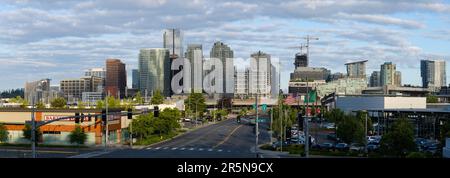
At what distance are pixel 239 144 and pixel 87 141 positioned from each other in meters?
21.4

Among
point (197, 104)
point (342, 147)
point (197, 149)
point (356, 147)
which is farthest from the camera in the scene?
point (197, 104)

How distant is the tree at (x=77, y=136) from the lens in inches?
2933

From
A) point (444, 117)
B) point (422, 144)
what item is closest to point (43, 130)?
point (422, 144)

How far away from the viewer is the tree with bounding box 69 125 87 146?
7450cm

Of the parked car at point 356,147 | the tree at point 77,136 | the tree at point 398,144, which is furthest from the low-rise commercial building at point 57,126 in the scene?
the tree at point 398,144

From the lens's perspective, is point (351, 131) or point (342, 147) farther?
point (342, 147)

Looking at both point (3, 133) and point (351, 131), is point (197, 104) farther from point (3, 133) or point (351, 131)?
point (351, 131)

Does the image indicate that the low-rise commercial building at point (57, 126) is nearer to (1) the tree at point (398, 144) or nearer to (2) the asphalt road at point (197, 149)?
(2) the asphalt road at point (197, 149)

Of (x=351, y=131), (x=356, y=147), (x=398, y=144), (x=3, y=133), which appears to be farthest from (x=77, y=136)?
(x=398, y=144)

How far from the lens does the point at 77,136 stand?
74688 mm

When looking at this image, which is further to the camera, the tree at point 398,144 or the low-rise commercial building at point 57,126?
the low-rise commercial building at point 57,126

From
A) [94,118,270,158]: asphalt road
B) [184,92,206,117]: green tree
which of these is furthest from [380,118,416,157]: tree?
[184,92,206,117]: green tree
